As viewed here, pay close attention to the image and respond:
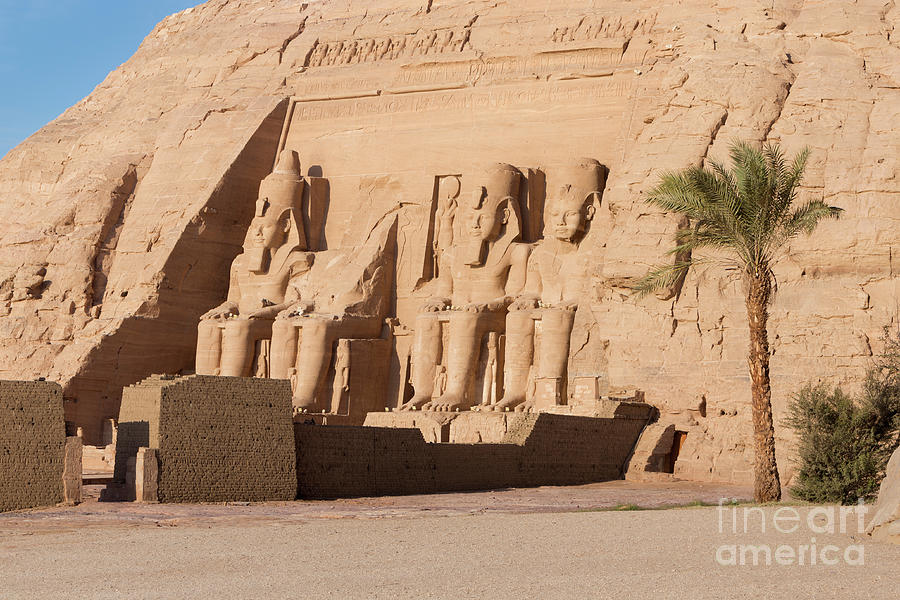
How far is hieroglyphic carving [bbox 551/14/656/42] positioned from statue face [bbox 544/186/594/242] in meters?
3.55

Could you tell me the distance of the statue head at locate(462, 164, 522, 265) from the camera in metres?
21.2

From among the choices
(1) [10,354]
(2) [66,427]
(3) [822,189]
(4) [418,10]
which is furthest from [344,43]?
(2) [66,427]

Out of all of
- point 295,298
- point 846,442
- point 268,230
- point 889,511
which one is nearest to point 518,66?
point 268,230

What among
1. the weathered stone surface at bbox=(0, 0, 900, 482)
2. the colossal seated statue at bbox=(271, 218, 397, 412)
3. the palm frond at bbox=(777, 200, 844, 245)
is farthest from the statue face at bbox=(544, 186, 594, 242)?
the palm frond at bbox=(777, 200, 844, 245)

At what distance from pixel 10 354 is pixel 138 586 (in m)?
15.9

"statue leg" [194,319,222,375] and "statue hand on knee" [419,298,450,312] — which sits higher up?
"statue hand on knee" [419,298,450,312]

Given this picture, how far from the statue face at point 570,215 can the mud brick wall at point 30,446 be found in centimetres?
952

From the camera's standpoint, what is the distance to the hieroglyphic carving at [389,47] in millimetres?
24031

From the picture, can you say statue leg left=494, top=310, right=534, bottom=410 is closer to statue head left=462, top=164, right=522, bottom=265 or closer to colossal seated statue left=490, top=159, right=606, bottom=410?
colossal seated statue left=490, top=159, right=606, bottom=410

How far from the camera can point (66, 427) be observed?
533 inches

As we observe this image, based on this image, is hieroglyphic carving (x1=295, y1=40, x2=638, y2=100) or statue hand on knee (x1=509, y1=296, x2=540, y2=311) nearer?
statue hand on knee (x1=509, y1=296, x2=540, y2=311)

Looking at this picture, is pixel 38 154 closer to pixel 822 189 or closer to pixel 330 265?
pixel 330 265

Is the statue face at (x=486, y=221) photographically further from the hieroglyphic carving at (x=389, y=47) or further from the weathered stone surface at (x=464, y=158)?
the hieroglyphic carving at (x=389, y=47)

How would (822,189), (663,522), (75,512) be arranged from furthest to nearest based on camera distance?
(822,189), (75,512), (663,522)
